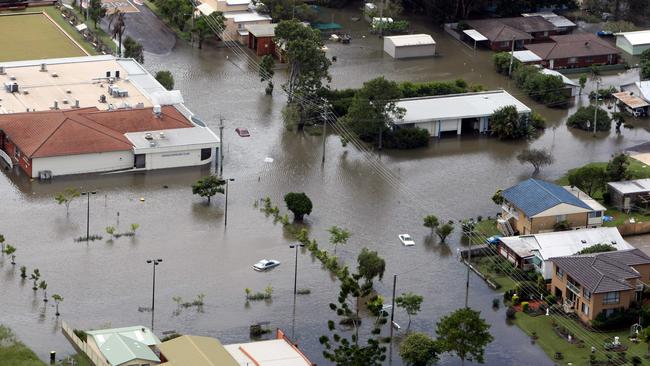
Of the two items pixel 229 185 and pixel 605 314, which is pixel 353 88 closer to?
pixel 229 185

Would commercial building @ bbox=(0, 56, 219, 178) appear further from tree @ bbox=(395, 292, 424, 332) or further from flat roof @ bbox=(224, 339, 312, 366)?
flat roof @ bbox=(224, 339, 312, 366)

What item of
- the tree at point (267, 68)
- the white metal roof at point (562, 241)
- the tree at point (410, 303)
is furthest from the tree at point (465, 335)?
the tree at point (267, 68)

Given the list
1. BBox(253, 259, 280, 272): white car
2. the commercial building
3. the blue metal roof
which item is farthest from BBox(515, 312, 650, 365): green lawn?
the commercial building

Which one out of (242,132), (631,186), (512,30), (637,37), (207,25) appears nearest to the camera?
(631,186)

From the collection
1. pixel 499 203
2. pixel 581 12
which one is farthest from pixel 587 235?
pixel 581 12

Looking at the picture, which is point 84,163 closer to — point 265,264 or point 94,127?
point 94,127

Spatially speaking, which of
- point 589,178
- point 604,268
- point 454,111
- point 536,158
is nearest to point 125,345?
point 604,268
